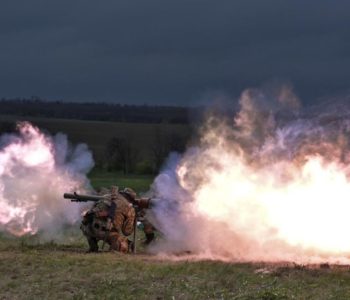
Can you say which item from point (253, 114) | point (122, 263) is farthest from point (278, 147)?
point (122, 263)

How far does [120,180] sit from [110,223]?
3335 cm

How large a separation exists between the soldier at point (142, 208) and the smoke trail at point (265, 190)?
1088 mm

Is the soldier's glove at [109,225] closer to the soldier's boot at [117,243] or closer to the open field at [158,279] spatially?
the soldier's boot at [117,243]

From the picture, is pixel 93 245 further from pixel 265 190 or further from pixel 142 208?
pixel 265 190

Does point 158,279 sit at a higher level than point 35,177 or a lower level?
lower

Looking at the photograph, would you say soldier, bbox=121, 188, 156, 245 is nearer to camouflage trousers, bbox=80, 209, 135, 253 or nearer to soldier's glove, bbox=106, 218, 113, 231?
camouflage trousers, bbox=80, 209, 135, 253

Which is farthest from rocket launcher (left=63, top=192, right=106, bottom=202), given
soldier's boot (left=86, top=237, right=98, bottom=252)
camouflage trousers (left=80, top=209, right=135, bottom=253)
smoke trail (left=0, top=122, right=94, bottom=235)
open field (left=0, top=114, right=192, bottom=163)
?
open field (left=0, top=114, right=192, bottom=163)

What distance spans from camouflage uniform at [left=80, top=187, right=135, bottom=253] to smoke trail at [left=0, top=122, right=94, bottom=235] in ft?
11.1

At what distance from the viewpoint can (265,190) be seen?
24.2 metres

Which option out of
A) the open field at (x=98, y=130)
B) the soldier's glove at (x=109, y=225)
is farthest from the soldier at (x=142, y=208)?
the open field at (x=98, y=130)

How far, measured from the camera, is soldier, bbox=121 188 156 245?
2644 centimetres

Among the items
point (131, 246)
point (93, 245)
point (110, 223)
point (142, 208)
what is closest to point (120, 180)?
point (142, 208)

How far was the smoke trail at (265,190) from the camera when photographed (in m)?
23.1

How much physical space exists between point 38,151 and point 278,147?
968cm
